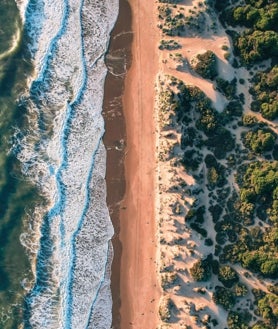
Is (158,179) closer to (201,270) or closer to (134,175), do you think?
(134,175)

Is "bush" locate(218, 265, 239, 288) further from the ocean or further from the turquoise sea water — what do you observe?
the turquoise sea water

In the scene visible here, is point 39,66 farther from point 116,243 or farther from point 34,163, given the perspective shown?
point 116,243

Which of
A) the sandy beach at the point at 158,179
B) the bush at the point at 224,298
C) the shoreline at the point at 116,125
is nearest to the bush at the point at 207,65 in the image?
the sandy beach at the point at 158,179

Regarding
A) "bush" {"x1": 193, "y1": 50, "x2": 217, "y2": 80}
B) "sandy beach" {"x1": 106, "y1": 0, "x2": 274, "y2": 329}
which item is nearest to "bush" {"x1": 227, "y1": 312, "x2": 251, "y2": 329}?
"sandy beach" {"x1": 106, "y1": 0, "x2": 274, "y2": 329}

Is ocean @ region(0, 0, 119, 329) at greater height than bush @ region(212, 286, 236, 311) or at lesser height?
greater

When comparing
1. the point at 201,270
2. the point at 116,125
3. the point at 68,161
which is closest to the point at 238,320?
the point at 201,270

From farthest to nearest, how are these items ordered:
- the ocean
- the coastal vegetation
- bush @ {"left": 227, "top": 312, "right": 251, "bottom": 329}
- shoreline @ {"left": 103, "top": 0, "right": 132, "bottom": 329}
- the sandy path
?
shoreline @ {"left": 103, "top": 0, "right": 132, "bottom": 329} → the sandy path → the ocean → the coastal vegetation → bush @ {"left": 227, "top": 312, "right": 251, "bottom": 329}
